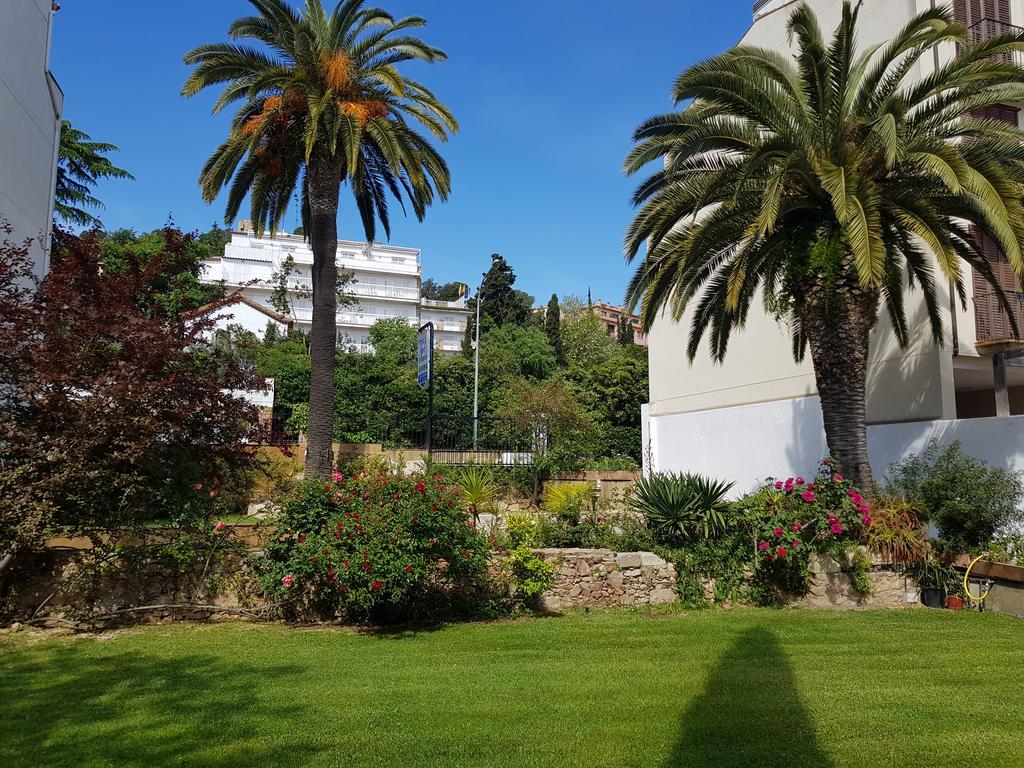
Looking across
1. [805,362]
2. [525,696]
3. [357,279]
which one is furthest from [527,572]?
[357,279]

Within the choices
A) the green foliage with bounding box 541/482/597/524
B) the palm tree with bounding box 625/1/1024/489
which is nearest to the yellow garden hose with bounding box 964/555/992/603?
the palm tree with bounding box 625/1/1024/489

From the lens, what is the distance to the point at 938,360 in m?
14.8

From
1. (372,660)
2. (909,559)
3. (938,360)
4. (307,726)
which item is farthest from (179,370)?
(938,360)

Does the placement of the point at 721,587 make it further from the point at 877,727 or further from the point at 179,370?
the point at 179,370

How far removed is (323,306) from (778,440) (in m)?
12.2

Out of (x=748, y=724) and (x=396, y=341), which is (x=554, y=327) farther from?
(x=748, y=724)

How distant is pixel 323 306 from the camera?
14867 millimetres

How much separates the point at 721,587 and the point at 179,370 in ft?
27.9

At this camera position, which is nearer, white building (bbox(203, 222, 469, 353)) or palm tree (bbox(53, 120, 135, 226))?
palm tree (bbox(53, 120, 135, 226))

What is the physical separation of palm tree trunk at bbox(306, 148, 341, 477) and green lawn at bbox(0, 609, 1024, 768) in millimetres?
5775

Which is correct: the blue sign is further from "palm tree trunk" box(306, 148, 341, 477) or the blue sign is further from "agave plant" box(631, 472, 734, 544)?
"agave plant" box(631, 472, 734, 544)

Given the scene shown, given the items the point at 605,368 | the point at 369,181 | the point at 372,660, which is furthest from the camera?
the point at 605,368

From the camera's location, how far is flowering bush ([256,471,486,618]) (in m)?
8.83

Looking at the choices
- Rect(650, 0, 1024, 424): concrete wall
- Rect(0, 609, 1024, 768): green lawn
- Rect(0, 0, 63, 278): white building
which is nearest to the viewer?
Rect(0, 609, 1024, 768): green lawn
